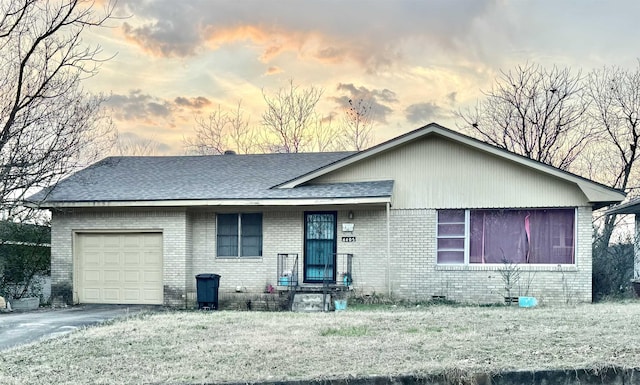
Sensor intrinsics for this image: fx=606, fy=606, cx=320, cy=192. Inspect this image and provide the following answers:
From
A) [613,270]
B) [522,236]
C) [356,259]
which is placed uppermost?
[522,236]

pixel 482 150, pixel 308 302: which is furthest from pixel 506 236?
pixel 308 302

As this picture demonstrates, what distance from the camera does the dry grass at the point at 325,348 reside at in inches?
277

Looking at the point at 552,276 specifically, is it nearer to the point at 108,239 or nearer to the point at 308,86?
the point at 108,239

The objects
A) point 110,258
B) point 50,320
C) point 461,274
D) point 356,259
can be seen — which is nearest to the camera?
point 50,320

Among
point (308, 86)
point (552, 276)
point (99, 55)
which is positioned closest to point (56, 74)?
point (99, 55)

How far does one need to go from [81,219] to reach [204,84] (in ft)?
22.2

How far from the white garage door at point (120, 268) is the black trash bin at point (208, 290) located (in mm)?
1498

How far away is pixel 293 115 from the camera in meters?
35.4

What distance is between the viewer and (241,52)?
19.6m

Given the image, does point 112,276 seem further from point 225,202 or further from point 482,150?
point 482,150

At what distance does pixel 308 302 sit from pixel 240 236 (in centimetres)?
286

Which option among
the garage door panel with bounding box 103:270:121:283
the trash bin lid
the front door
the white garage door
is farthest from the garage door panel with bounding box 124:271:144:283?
the front door

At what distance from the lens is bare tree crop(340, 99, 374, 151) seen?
34.1 meters

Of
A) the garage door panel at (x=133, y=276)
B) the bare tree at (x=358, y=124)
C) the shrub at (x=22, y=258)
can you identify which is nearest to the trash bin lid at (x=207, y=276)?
the garage door panel at (x=133, y=276)
